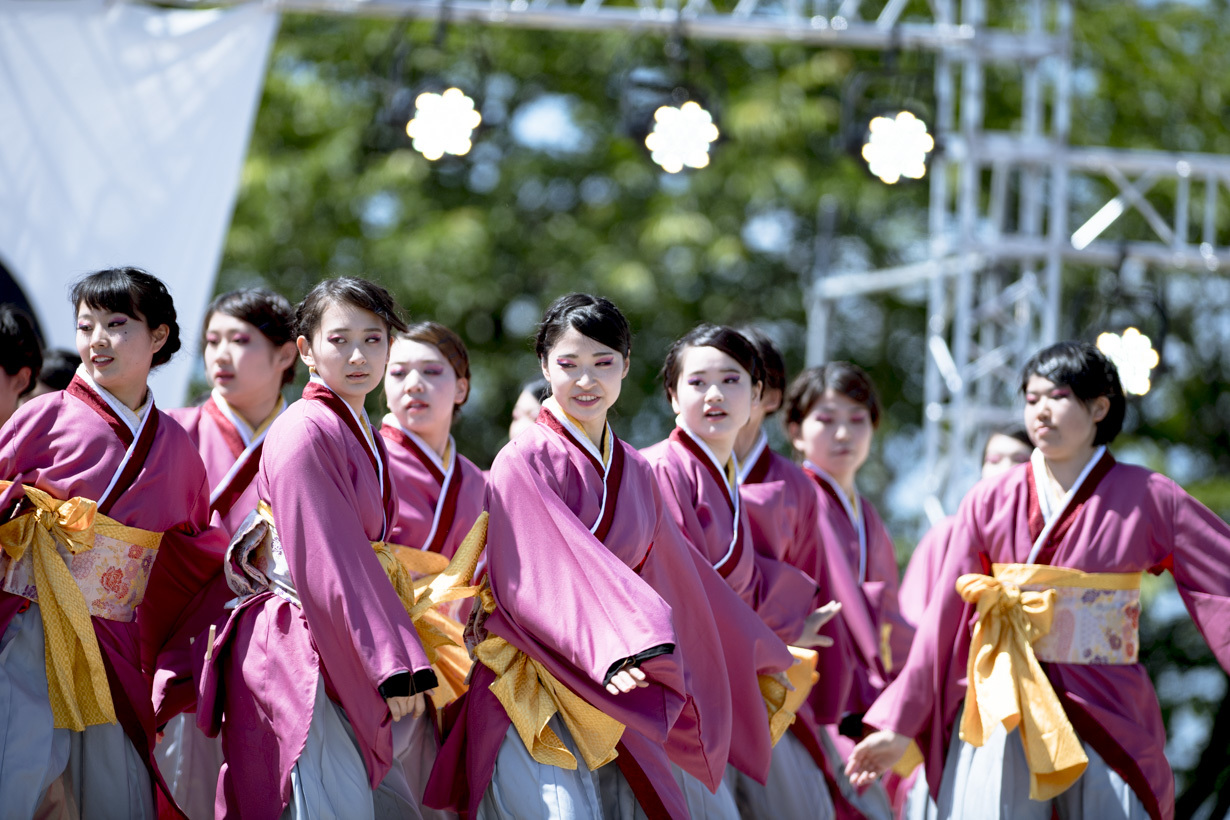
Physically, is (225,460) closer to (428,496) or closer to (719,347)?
(428,496)

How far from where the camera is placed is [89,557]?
3125mm

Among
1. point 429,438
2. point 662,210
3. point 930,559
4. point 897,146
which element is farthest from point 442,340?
point 662,210

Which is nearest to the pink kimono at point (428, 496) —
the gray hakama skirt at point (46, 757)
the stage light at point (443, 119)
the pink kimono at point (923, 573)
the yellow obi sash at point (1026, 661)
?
the gray hakama skirt at point (46, 757)

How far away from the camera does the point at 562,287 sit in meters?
10.5

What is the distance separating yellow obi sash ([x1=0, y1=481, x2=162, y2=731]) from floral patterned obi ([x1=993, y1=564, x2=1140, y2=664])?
2347 millimetres

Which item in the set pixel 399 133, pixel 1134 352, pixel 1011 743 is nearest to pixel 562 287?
pixel 399 133

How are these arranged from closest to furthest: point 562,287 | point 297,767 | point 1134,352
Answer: point 297,767 → point 1134,352 → point 562,287

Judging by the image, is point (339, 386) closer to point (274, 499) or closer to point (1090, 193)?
point (274, 499)

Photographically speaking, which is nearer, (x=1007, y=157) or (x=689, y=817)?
(x=689, y=817)

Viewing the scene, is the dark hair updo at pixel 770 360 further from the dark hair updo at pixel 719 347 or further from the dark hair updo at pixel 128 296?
the dark hair updo at pixel 128 296

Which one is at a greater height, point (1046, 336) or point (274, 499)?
point (1046, 336)

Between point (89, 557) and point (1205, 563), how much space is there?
283 centimetres

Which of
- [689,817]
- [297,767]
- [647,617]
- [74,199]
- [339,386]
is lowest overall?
[689,817]

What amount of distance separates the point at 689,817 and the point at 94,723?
1.40 metres
